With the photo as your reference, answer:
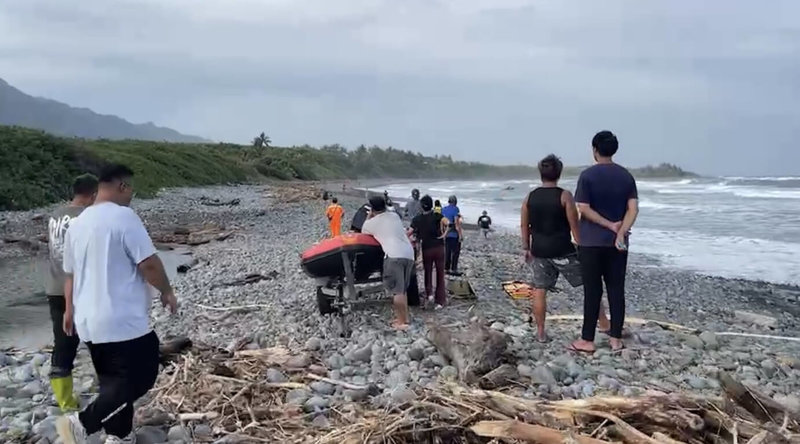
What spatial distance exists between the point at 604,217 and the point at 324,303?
379cm

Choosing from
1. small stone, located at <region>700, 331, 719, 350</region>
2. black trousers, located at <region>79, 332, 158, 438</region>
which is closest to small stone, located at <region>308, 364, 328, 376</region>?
black trousers, located at <region>79, 332, 158, 438</region>

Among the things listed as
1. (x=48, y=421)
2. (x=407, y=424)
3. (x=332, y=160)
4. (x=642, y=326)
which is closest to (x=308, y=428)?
(x=407, y=424)

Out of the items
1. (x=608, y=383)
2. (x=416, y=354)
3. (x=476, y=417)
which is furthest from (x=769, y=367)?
(x=476, y=417)

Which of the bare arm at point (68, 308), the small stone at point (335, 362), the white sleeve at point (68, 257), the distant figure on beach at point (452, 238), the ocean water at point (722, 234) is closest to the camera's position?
the white sleeve at point (68, 257)

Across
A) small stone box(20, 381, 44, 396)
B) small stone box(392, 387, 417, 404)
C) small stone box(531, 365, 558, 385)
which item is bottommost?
small stone box(20, 381, 44, 396)

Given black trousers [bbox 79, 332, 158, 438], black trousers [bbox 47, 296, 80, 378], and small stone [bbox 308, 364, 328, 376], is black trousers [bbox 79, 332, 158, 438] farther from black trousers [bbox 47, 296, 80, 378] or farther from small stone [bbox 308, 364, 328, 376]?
small stone [bbox 308, 364, 328, 376]

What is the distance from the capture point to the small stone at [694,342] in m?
7.13

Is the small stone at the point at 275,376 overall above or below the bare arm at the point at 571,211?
below

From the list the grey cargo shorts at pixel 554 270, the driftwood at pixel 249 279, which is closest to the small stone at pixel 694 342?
the grey cargo shorts at pixel 554 270

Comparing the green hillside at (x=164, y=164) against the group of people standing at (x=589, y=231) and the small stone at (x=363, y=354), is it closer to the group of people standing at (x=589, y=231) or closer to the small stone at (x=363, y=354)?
the small stone at (x=363, y=354)

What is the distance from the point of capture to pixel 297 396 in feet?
17.3

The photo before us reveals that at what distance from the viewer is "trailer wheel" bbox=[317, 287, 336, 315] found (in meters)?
8.47

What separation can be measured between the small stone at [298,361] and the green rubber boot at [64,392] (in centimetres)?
177

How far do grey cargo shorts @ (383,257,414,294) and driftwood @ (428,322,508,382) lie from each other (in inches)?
51.7
